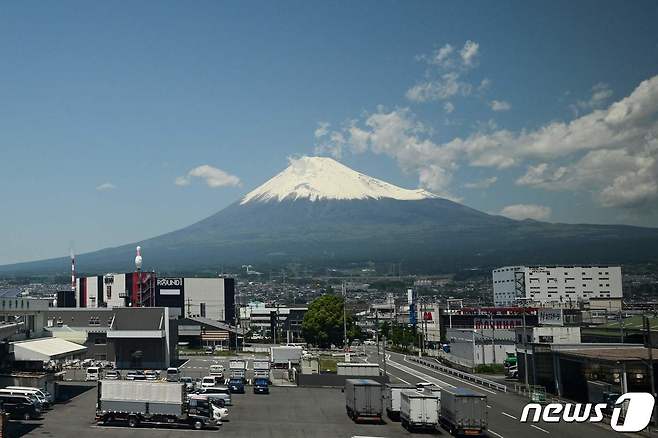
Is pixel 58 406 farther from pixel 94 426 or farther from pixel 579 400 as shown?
pixel 579 400

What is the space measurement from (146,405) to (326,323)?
210 feet

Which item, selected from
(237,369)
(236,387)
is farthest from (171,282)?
(236,387)

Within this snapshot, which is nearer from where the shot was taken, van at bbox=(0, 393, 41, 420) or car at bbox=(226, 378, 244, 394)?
van at bbox=(0, 393, 41, 420)

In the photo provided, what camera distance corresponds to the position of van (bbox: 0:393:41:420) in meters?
41.4

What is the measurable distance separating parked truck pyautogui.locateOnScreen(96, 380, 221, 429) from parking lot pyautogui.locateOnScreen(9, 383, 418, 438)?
74 centimetres

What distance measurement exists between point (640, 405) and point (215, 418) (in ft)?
79.5

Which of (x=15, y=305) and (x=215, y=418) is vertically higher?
(x=15, y=305)

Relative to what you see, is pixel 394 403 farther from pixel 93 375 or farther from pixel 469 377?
pixel 93 375

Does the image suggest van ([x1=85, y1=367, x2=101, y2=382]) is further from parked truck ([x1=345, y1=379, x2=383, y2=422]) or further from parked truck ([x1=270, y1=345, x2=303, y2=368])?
parked truck ([x1=345, y1=379, x2=383, y2=422])

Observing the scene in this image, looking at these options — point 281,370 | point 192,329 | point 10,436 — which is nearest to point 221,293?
point 192,329

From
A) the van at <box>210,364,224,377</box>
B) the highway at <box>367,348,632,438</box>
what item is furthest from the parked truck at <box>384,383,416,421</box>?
the van at <box>210,364,224,377</box>

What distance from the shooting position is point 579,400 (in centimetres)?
5119

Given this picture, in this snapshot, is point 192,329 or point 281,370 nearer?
point 281,370

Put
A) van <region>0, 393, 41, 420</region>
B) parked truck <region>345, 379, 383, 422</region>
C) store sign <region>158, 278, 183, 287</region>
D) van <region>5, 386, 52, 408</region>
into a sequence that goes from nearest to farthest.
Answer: van <region>0, 393, 41, 420</region> < parked truck <region>345, 379, 383, 422</region> < van <region>5, 386, 52, 408</region> < store sign <region>158, 278, 183, 287</region>
